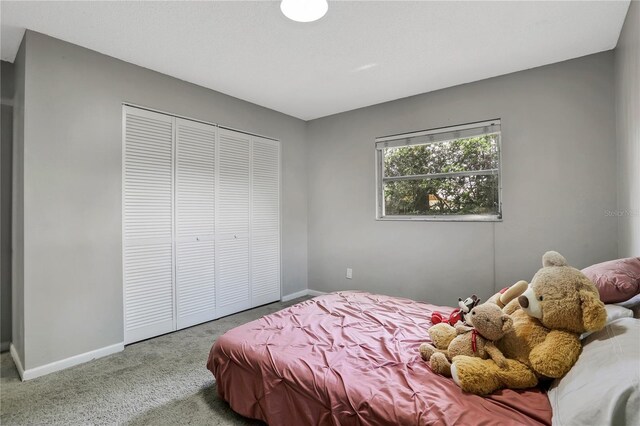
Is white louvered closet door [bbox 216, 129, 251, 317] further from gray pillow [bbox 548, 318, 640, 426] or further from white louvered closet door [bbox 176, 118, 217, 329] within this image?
gray pillow [bbox 548, 318, 640, 426]

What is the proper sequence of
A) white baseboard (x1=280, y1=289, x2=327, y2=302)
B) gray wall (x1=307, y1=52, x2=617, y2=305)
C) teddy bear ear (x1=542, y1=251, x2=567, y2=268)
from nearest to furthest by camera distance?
1. teddy bear ear (x1=542, y1=251, x2=567, y2=268)
2. gray wall (x1=307, y1=52, x2=617, y2=305)
3. white baseboard (x1=280, y1=289, x2=327, y2=302)

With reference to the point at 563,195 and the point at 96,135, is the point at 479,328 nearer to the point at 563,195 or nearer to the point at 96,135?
the point at 563,195

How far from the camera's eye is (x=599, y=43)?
2.43m

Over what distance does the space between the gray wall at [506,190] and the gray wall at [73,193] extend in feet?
7.99

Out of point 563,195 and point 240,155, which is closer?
point 563,195

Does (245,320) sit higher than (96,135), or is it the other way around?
(96,135)

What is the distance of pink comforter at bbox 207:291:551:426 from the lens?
1.19 meters

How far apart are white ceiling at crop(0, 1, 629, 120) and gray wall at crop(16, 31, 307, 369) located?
0.78ft

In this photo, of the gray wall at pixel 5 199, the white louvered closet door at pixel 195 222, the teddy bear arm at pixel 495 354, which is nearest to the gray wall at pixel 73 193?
the white louvered closet door at pixel 195 222

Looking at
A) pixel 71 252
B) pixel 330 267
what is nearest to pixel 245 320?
pixel 330 267

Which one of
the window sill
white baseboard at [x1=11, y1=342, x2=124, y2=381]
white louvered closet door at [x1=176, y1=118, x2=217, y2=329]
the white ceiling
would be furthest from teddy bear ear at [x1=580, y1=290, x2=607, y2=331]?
white baseboard at [x1=11, y1=342, x2=124, y2=381]

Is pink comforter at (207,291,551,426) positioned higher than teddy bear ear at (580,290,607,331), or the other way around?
teddy bear ear at (580,290,607,331)

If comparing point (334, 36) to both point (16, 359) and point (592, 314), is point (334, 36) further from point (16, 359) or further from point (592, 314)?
point (16, 359)

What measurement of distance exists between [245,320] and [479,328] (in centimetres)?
266
